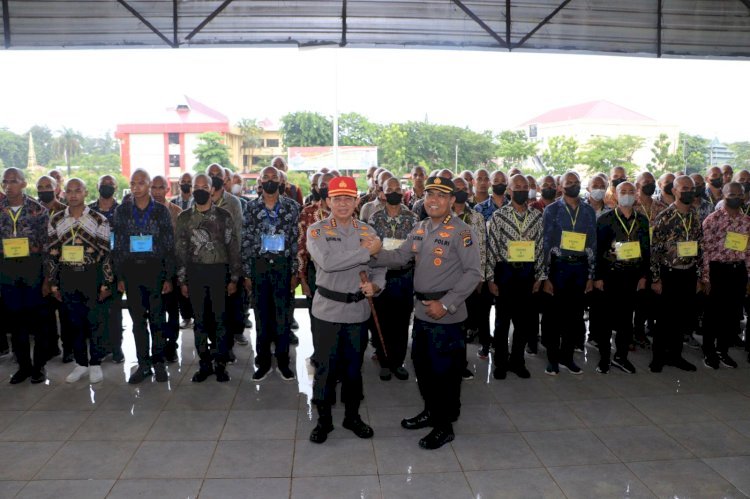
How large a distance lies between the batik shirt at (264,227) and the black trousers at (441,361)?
1.47 metres

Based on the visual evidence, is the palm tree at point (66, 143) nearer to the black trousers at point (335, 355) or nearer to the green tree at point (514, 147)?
the green tree at point (514, 147)

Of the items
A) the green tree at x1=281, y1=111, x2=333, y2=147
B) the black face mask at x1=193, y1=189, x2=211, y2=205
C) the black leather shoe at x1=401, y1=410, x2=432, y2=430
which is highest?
the green tree at x1=281, y1=111, x2=333, y2=147

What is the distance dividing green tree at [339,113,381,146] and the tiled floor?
34.0 meters

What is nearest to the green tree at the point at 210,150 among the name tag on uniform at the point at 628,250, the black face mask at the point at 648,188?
the black face mask at the point at 648,188

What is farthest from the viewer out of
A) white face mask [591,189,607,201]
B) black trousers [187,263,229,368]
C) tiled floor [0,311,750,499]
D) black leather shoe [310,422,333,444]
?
white face mask [591,189,607,201]

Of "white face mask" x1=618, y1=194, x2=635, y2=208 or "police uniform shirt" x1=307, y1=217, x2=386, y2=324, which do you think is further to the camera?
"white face mask" x1=618, y1=194, x2=635, y2=208

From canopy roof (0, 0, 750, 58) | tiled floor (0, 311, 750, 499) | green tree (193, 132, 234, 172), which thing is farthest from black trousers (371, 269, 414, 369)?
green tree (193, 132, 234, 172)

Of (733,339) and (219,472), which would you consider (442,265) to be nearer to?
(219,472)

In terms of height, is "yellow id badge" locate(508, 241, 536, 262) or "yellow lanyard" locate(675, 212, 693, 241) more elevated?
"yellow lanyard" locate(675, 212, 693, 241)

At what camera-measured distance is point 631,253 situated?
183 inches

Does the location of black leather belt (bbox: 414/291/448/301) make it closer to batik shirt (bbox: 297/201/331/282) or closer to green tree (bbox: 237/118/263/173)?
batik shirt (bbox: 297/201/331/282)

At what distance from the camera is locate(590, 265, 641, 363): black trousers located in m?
4.75

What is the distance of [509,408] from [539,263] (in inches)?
48.9

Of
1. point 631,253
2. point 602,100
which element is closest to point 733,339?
point 631,253
